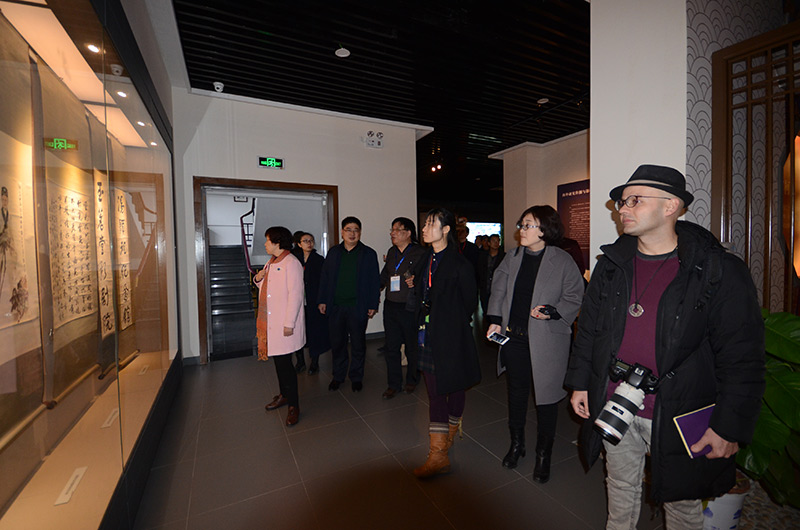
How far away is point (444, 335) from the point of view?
6.81ft

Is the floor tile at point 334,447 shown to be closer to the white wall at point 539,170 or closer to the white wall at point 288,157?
the white wall at point 288,157

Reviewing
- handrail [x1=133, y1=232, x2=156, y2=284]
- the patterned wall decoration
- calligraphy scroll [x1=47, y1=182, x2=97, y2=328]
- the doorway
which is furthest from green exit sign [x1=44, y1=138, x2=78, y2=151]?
the patterned wall decoration

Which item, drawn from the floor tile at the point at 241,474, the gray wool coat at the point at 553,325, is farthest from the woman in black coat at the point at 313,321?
the gray wool coat at the point at 553,325

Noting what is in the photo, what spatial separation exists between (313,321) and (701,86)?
3.89 m

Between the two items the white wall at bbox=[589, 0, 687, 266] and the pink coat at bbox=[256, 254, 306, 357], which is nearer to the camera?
the white wall at bbox=[589, 0, 687, 266]

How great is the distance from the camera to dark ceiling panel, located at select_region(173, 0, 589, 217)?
3.11 meters

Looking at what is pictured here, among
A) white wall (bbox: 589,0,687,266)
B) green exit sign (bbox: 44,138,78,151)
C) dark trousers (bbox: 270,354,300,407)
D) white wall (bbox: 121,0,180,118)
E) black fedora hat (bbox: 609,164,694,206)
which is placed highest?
white wall (bbox: 121,0,180,118)

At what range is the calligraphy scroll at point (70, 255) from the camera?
1.51 meters

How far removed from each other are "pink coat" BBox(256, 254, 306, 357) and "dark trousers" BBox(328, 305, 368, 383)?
82 cm

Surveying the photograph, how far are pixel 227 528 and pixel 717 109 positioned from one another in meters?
3.49

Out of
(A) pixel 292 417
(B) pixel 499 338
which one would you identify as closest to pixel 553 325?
(B) pixel 499 338

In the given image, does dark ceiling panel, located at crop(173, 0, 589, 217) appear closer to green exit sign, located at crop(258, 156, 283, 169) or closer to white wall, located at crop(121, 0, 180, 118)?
white wall, located at crop(121, 0, 180, 118)

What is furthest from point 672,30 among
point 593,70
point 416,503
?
point 416,503

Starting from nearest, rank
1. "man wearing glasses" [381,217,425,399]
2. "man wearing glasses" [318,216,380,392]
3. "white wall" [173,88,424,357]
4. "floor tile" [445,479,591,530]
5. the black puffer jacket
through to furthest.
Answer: the black puffer jacket, "floor tile" [445,479,591,530], "man wearing glasses" [381,217,425,399], "man wearing glasses" [318,216,380,392], "white wall" [173,88,424,357]
